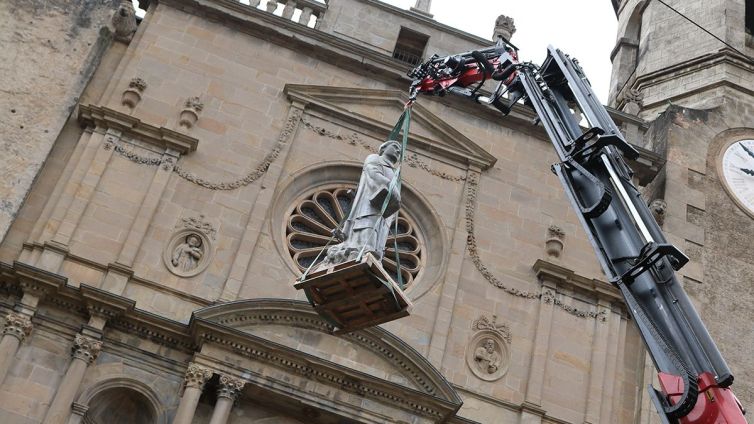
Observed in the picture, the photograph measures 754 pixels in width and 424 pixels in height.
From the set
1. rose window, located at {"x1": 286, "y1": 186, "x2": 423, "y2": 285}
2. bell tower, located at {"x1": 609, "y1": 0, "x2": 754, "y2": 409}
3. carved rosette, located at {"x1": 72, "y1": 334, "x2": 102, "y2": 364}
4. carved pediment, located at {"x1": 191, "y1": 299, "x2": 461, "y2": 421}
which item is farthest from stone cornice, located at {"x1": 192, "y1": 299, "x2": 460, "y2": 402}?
bell tower, located at {"x1": 609, "y1": 0, "x2": 754, "y2": 409}

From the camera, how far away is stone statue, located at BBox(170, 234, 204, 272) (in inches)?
564

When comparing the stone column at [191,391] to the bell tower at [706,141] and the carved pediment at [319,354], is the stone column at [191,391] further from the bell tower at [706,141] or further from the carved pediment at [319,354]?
the bell tower at [706,141]

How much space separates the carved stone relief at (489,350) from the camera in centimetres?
1459

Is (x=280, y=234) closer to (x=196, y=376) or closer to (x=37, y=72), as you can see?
(x=196, y=376)

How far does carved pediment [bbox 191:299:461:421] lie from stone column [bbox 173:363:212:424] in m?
0.25

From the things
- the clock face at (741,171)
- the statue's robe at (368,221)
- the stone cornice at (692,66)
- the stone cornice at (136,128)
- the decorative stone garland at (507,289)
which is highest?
the stone cornice at (692,66)

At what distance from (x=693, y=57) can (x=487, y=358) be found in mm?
10505

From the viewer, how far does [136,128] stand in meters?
15.3

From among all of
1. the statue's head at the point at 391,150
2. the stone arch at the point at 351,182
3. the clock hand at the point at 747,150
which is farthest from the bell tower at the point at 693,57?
the statue's head at the point at 391,150

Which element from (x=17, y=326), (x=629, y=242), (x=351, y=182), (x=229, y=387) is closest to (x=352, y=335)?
(x=229, y=387)

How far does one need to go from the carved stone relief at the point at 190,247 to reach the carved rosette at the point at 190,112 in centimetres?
165

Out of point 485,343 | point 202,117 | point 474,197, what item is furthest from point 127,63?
point 485,343

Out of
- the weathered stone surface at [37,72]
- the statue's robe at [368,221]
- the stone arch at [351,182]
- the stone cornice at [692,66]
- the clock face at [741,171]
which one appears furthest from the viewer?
the stone cornice at [692,66]

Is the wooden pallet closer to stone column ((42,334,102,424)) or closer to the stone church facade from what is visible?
the stone church facade
